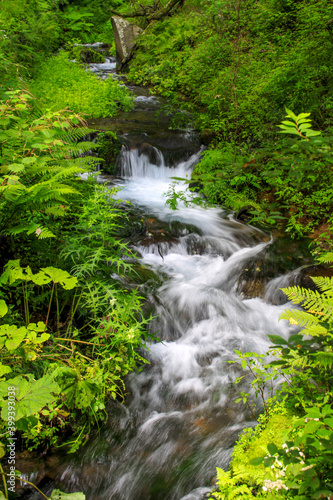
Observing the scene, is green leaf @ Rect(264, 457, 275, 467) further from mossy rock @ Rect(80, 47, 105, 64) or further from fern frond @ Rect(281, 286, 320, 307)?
mossy rock @ Rect(80, 47, 105, 64)

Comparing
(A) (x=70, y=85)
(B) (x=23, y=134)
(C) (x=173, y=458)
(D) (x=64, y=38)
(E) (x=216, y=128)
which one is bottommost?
(C) (x=173, y=458)

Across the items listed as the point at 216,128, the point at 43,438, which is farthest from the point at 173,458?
the point at 216,128

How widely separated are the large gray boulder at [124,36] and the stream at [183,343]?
8.68 metres

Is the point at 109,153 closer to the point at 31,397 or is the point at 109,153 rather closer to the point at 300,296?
the point at 300,296

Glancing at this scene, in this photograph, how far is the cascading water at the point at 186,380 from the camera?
2434 millimetres

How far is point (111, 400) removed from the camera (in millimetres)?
2910

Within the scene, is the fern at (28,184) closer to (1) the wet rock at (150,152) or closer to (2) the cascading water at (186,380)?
(2) the cascading water at (186,380)

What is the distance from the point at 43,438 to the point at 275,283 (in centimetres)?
356

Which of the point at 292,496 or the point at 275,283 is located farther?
the point at 275,283

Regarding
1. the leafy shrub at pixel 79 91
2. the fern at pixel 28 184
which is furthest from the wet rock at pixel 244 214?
the leafy shrub at pixel 79 91

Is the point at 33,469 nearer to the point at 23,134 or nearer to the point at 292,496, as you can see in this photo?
the point at 292,496

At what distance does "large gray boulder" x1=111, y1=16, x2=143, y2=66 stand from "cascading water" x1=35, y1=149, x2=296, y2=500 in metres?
11.2

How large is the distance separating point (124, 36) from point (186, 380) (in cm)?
1575

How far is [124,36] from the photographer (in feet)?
47.4
